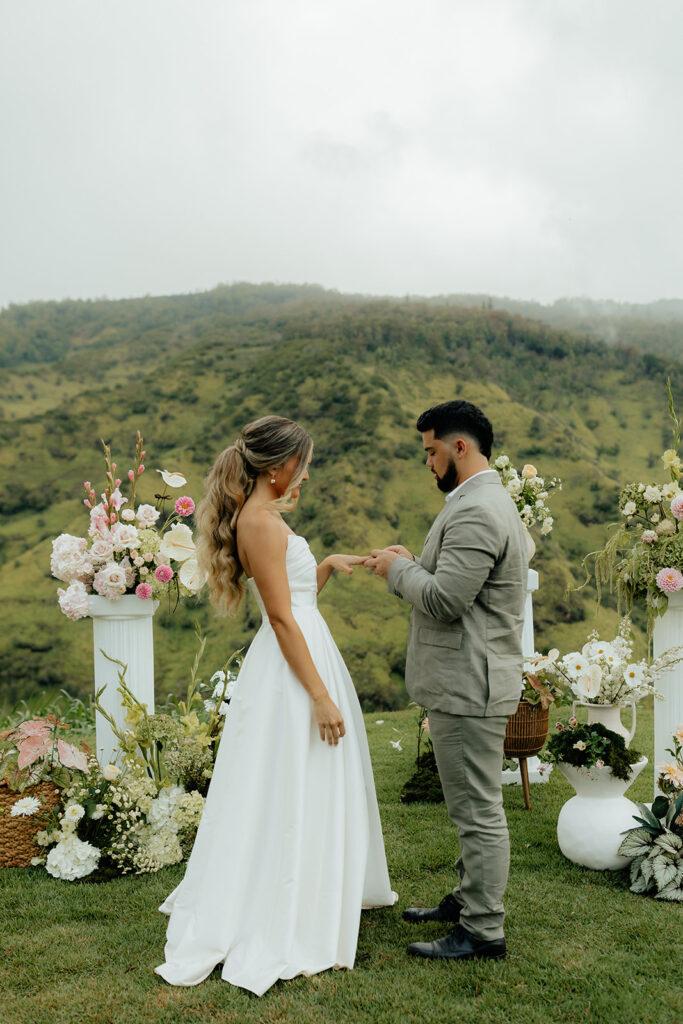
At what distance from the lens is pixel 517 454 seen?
1025 inches

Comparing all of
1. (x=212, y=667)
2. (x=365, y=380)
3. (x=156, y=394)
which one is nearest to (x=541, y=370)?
(x=365, y=380)

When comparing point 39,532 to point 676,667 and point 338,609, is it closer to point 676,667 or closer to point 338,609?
point 338,609

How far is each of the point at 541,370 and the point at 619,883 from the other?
1250 inches

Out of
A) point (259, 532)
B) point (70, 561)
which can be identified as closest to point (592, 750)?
point (259, 532)

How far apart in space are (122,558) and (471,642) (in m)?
2.65

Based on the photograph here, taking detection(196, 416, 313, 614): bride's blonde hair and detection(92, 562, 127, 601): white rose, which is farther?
detection(92, 562, 127, 601): white rose

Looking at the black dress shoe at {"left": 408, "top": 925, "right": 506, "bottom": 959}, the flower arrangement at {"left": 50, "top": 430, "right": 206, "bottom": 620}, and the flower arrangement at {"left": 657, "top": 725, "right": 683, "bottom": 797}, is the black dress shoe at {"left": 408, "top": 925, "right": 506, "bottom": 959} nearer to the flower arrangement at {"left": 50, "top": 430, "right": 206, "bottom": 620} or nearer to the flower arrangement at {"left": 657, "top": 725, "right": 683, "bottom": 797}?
the flower arrangement at {"left": 657, "top": 725, "right": 683, "bottom": 797}

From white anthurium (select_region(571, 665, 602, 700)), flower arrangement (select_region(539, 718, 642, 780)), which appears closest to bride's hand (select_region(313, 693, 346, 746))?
flower arrangement (select_region(539, 718, 642, 780))

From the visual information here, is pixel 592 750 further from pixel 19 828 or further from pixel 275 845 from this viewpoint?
pixel 19 828

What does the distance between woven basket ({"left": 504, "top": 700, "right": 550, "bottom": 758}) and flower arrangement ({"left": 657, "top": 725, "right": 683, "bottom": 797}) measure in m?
0.99

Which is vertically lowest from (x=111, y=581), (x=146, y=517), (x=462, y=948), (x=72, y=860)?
(x=72, y=860)

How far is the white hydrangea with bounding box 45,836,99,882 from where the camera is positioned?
4457mm

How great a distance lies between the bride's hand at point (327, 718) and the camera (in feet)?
10.8

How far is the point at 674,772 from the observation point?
4082mm
